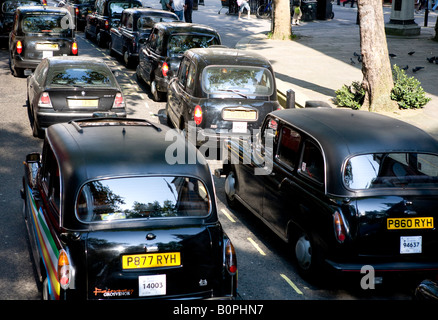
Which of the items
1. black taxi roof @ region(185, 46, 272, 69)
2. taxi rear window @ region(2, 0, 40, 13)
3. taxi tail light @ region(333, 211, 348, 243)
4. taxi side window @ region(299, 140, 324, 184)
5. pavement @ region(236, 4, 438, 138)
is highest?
taxi rear window @ region(2, 0, 40, 13)

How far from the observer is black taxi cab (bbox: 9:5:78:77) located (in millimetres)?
17734

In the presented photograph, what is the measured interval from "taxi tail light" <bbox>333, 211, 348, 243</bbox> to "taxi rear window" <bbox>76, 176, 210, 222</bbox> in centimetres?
150

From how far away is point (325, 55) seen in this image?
23.1 m

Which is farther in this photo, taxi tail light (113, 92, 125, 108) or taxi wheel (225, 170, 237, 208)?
taxi tail light (113, 92, 125, 108)

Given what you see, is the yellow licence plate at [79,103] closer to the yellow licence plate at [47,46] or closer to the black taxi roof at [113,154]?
the black taxi roof at [113,154]

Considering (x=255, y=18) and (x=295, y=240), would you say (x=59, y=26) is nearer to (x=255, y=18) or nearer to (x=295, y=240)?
(x=295, y=240)

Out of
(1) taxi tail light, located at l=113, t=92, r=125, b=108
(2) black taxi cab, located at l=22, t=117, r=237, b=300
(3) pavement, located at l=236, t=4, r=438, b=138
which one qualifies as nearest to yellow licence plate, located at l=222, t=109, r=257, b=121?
(1) taxi tail light, located at l=113, t=92, r=125, b=108

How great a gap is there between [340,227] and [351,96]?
8.81m

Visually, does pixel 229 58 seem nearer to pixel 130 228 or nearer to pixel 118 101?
pixel 118 101

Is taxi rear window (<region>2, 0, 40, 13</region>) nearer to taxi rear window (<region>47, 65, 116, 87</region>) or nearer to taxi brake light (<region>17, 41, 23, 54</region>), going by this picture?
taxi brake light (<region>17, 41, 23, 54</region>)

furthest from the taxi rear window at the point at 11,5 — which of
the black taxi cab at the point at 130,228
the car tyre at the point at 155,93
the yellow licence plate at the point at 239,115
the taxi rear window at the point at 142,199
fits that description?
the taxi rear window at the point at 142,199

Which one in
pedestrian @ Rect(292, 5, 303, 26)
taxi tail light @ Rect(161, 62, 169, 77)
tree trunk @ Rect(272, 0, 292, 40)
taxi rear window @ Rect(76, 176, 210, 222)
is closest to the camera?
taxi rear window @ Rect(76, 176, 210, 222)

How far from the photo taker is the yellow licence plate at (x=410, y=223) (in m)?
6.79

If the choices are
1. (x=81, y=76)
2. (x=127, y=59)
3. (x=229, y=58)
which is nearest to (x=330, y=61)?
(x=127, y=59)
